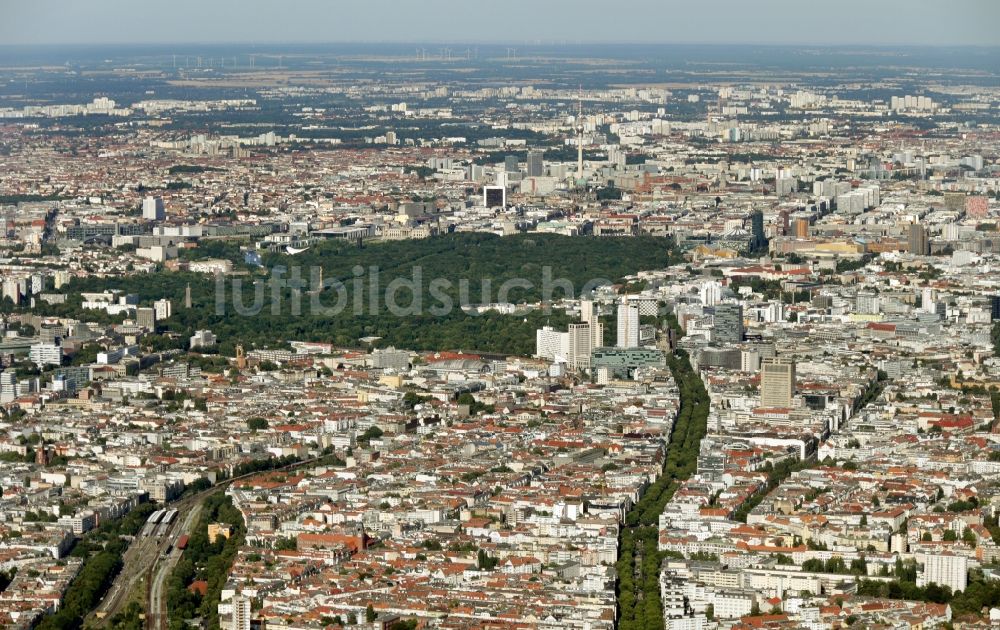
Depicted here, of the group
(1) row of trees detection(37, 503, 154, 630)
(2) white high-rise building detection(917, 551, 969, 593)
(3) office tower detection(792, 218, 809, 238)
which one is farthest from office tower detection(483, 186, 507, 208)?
(2) white high-rise building detection(917, 551, 969, 593)

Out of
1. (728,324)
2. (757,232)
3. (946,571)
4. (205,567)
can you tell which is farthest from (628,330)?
(757,232)

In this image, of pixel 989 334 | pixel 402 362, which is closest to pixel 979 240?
pixel 989 334

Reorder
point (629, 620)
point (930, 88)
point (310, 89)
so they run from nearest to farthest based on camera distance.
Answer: point (629, 620), point (930, 88), point (310, 89)

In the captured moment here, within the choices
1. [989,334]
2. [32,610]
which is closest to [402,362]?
[989,334]

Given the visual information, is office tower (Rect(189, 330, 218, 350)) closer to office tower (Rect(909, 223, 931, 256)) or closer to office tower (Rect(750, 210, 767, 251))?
office tower (Rect(750, 210, 767, 251))

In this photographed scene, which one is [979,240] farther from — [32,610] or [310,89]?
[310,89]

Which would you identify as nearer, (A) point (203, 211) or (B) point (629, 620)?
(B) point (629, 620)

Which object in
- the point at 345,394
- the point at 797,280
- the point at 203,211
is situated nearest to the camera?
the point at 345,394
